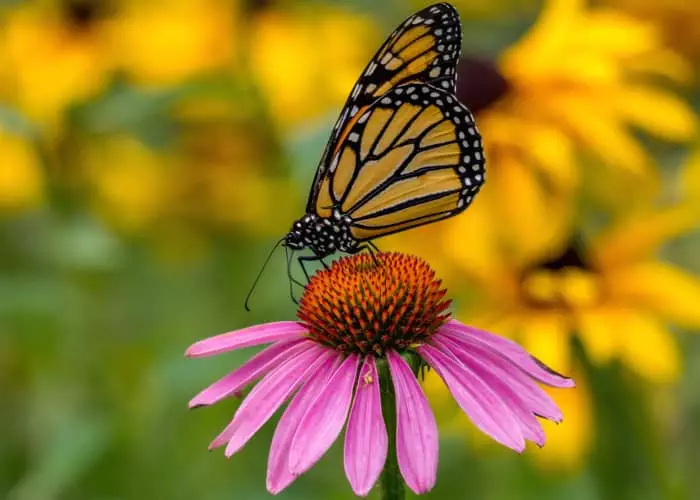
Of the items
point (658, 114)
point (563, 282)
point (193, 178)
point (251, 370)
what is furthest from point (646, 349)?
point (193, 178)

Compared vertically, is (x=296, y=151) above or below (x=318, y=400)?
above

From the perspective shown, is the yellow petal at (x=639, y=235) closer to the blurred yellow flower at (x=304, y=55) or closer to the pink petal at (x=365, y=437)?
the blurred yellow flower at (x=304, y=55)

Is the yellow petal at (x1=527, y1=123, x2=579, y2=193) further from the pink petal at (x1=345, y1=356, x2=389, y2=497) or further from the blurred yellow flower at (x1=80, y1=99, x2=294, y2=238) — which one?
the pink petal at (x1=345, y1=356, x2=389, y2=497)

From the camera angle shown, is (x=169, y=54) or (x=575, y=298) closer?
(x=575, y=298)

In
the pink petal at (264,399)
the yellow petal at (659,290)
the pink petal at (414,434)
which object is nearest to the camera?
the pink petal at (414,434)

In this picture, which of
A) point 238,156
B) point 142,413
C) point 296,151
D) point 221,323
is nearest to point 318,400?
point 296,151

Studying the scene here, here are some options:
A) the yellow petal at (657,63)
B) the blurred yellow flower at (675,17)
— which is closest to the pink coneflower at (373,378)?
the yellow petal at (657,63)

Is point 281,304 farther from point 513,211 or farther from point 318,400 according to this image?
point 318,400
